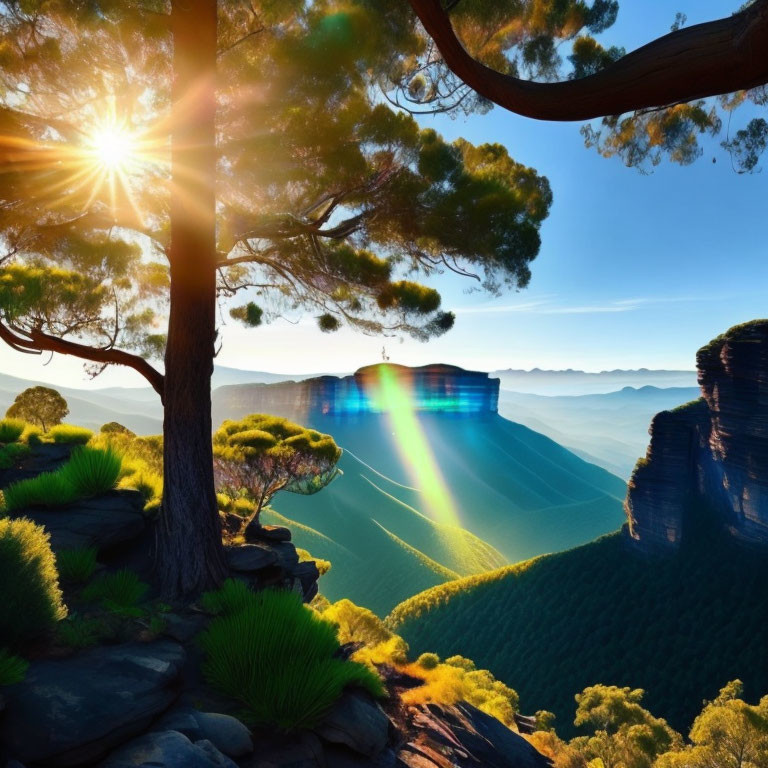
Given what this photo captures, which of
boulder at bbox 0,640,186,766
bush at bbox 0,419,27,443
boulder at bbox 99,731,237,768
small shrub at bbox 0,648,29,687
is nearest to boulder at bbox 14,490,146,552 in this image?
boulder at bbox 0,640,186,766

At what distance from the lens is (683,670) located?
42812mm

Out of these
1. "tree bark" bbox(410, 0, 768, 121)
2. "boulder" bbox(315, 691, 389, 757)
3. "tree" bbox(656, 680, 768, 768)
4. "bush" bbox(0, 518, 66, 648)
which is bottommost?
"tree" bbox(656, 680, 768, 768)

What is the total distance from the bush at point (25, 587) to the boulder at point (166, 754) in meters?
1.40

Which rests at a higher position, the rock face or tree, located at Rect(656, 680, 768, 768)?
the rock face

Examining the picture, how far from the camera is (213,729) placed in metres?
3.79

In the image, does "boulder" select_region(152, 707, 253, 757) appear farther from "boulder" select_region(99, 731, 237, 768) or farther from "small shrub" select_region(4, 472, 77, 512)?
"small shrub" select_region(4, 472, 77, 512)

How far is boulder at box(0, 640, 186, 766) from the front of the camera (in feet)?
10.2

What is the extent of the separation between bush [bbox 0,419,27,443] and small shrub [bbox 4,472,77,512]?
13.8 feet

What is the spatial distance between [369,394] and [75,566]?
128 m

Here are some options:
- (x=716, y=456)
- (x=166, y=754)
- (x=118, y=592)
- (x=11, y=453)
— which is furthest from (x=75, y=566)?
(x=716, y=456)

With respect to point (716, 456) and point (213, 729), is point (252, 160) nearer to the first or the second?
point (213, 729)

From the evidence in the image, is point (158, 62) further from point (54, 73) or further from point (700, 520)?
point (700, 520)

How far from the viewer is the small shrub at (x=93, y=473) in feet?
25.1

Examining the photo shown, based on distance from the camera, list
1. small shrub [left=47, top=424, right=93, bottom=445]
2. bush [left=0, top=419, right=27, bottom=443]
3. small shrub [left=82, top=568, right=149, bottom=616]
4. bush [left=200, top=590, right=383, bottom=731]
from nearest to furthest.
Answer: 1. bush [left=200, top=590, right=383, bottom=731]
2. small shrub [left=82, top=568, right=149, bottom=616]
3. bush [left=0, top=419, right=27, bottom=443]
4. small shrub [left=47, top=424, right=93, bottom=445]
